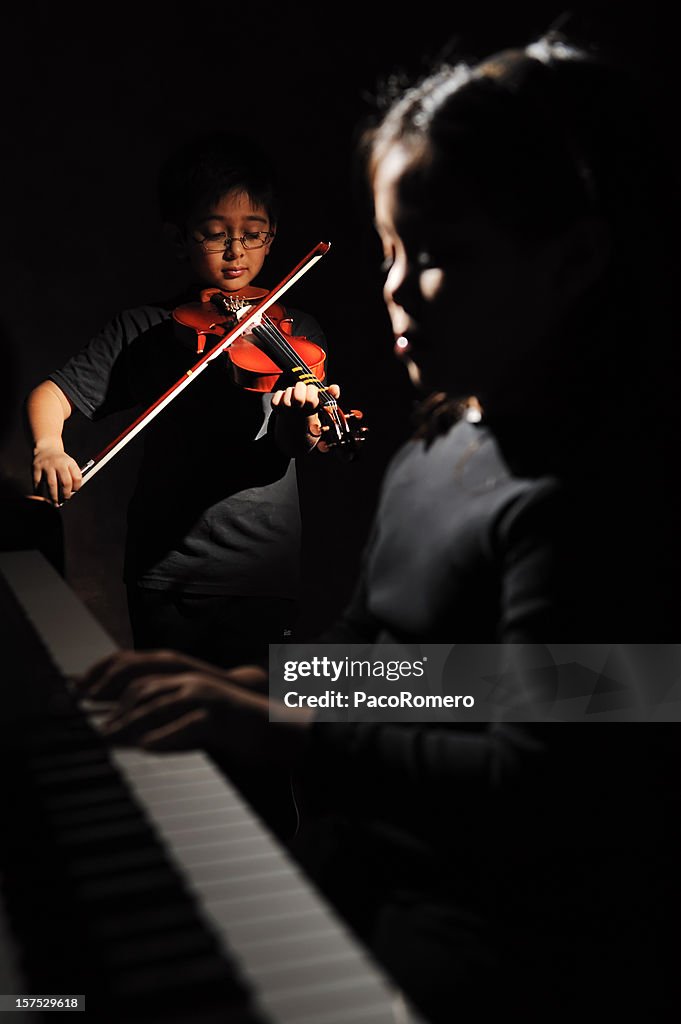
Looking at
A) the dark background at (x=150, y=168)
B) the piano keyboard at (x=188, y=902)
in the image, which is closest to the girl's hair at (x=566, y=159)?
the piano keyboard at (x=188, y=902)

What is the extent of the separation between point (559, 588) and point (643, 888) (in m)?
0.20

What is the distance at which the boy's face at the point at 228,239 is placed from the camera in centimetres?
147

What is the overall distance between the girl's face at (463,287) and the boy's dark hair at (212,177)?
0.86 meters

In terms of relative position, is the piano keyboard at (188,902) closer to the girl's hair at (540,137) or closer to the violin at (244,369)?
the girl's hair at (540,137)

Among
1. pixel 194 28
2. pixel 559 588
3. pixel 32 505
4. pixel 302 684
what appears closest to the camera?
pixel 559 588

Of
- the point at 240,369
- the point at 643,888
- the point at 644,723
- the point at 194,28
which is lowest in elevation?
the point at 643,888

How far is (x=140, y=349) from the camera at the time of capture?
1575 mm

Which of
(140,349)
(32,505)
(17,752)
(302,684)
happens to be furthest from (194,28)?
(17,752)

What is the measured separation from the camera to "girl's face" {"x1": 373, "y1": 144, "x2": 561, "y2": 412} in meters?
0.63

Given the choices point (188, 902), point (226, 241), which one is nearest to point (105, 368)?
point (226, 241)

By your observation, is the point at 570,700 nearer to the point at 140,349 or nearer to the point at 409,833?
the point at 409,833

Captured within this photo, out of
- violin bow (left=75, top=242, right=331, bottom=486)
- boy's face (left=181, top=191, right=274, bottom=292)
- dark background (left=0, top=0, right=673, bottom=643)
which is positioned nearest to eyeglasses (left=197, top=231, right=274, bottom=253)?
boy's face (left=181, top=191, right=274, bottom=292)

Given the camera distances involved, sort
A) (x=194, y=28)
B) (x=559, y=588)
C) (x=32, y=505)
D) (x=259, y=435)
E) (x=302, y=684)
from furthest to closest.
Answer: (x=194, y=28), (x=259, y=435), (x=32, y=505), (x=302, y=684), (x=559, y=588)

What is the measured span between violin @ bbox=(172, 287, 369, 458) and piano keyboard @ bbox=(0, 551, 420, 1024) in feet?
2.98
